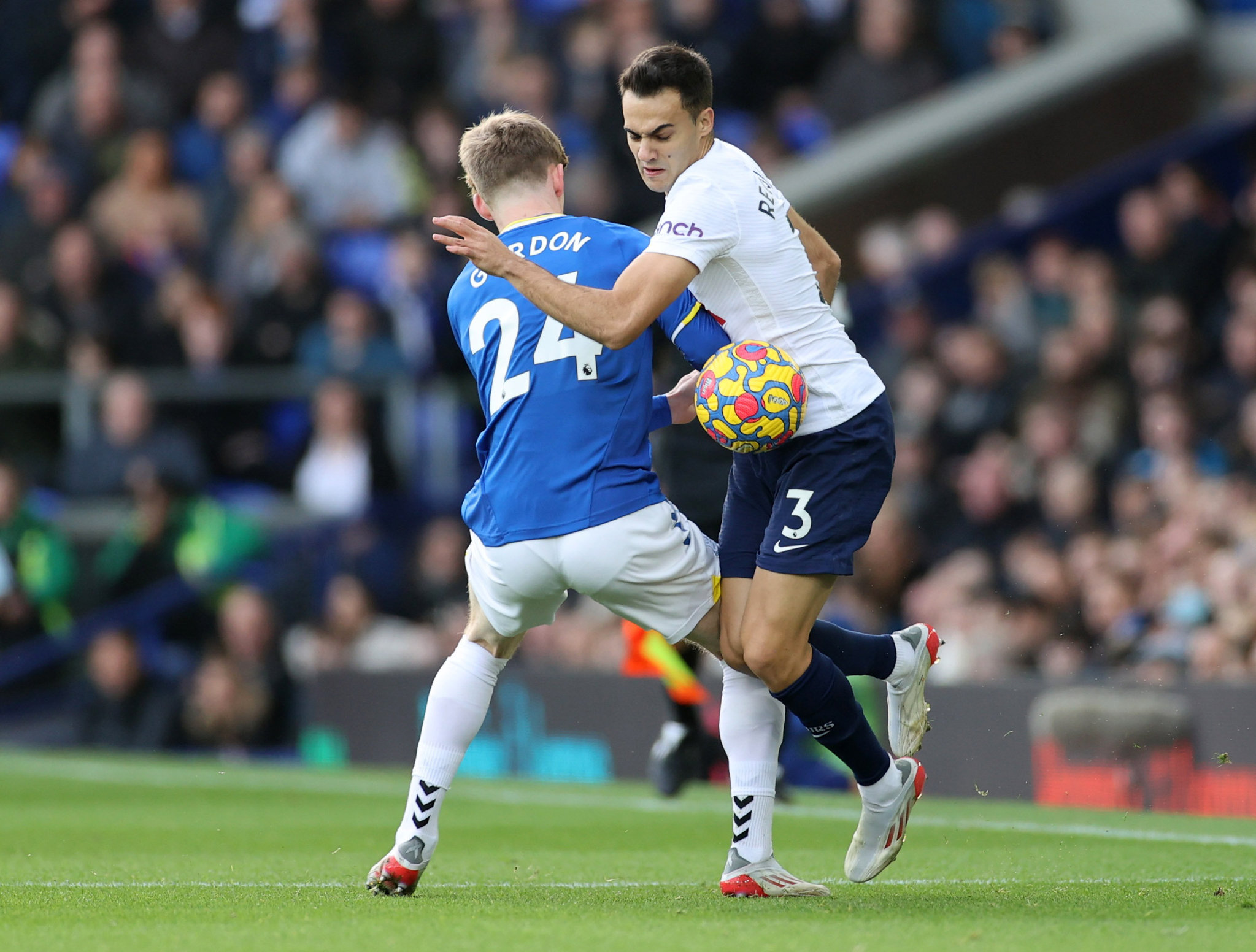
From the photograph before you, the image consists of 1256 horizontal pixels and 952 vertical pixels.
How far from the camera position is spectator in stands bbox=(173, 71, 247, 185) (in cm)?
1619

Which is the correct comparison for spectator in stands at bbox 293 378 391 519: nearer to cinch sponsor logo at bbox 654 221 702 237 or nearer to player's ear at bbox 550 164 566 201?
player's ear at bbox 550 164 566 201

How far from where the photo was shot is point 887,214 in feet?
47.8

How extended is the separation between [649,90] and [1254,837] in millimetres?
3640

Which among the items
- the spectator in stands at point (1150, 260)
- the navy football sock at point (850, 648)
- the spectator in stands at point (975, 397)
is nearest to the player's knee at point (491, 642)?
the navy football sock at point (850, 648)

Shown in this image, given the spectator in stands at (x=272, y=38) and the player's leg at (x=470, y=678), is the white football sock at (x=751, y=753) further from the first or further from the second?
the spectator in stands at (x=272, y=38)

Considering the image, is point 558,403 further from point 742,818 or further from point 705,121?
point 742,818

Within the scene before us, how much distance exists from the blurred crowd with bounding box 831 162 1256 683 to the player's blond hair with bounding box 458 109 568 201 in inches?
179

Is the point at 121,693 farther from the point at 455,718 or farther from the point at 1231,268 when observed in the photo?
the point at 455,718

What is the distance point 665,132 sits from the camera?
530 cm

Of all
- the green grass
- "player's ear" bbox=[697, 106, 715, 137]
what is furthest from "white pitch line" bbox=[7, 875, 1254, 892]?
"player's ear" bbox=[697, 106, 715, 137]

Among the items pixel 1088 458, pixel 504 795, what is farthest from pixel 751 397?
pixel 1088 458

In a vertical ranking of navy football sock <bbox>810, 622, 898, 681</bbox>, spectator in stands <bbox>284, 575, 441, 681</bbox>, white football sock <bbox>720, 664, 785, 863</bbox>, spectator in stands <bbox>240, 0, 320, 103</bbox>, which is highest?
spectator in stands <bbox>240, 0, 320, 103</bbox>

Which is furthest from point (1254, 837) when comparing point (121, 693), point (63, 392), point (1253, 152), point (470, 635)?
point (63, 392)

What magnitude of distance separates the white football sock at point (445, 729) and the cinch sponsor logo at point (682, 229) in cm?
125
